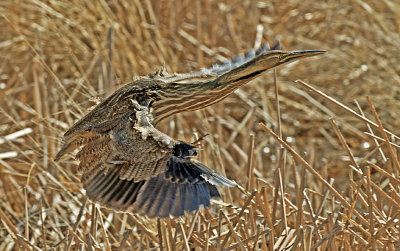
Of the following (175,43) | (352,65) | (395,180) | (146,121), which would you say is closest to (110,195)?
(146,121)

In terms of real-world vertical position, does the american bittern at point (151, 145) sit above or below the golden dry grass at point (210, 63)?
above

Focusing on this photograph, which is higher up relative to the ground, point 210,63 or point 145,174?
point 145,174

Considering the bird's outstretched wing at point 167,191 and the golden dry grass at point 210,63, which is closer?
the bird's outstretched wing at point 167,191

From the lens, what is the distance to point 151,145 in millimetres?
1670

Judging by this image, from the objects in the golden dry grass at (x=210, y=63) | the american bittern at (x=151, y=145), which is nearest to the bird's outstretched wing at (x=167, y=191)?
the american bittern at (x=151, y=145)

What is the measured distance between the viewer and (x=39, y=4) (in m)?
3.02

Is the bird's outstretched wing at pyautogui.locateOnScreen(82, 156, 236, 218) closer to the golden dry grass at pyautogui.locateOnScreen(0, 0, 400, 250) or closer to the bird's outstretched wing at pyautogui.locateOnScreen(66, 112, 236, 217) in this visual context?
the bird's outstretched wing at pyautogui.locateOnScreen(66, 112, 236, 217)

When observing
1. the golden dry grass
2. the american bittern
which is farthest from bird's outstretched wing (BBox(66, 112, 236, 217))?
the golden dry grass

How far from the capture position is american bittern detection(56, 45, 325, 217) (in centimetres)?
159

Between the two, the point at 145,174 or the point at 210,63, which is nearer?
the point at 145,174

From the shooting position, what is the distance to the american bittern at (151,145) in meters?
1.59

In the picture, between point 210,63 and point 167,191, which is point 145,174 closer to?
point 167,191

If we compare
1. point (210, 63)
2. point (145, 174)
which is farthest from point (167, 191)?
point (210, 63)

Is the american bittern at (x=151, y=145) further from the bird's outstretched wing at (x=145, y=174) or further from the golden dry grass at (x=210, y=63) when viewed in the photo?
the golden dry grass at (x=210, y=63)
